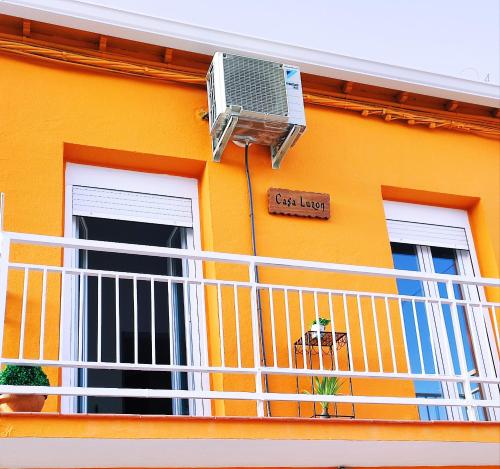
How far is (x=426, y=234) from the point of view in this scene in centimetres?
815

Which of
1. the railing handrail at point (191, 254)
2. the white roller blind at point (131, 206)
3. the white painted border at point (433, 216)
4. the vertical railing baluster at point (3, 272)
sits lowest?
A: the vertical railing baluster at point (3, 272)

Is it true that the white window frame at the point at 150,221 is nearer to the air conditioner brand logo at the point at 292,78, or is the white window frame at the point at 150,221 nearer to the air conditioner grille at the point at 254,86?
the air conditioner grille at the point at 254,86

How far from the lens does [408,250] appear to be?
26.6 ft

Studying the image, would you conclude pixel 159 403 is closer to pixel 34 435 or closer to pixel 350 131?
pixel 34 435

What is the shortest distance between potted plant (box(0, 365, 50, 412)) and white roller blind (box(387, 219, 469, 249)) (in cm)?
392

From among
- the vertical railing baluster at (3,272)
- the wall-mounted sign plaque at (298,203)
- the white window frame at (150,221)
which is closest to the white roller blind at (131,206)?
the white window frame at (150,221)

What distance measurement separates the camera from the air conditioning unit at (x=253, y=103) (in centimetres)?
705

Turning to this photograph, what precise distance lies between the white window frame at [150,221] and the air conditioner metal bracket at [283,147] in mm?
748

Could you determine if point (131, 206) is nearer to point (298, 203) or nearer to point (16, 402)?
point (298, 203)

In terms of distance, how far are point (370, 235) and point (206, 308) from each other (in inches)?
68.4

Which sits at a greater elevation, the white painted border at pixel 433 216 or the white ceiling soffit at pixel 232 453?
the white painted border at pixel 433 216

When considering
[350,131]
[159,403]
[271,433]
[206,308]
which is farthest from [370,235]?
→ [271,433]

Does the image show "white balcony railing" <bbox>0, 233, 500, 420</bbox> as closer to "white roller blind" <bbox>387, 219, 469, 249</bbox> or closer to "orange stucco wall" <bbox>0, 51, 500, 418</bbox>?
"orange stucco wall" <bbox>0, 51, 500, 418</bbox>

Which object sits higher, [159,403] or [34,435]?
[159,403]
